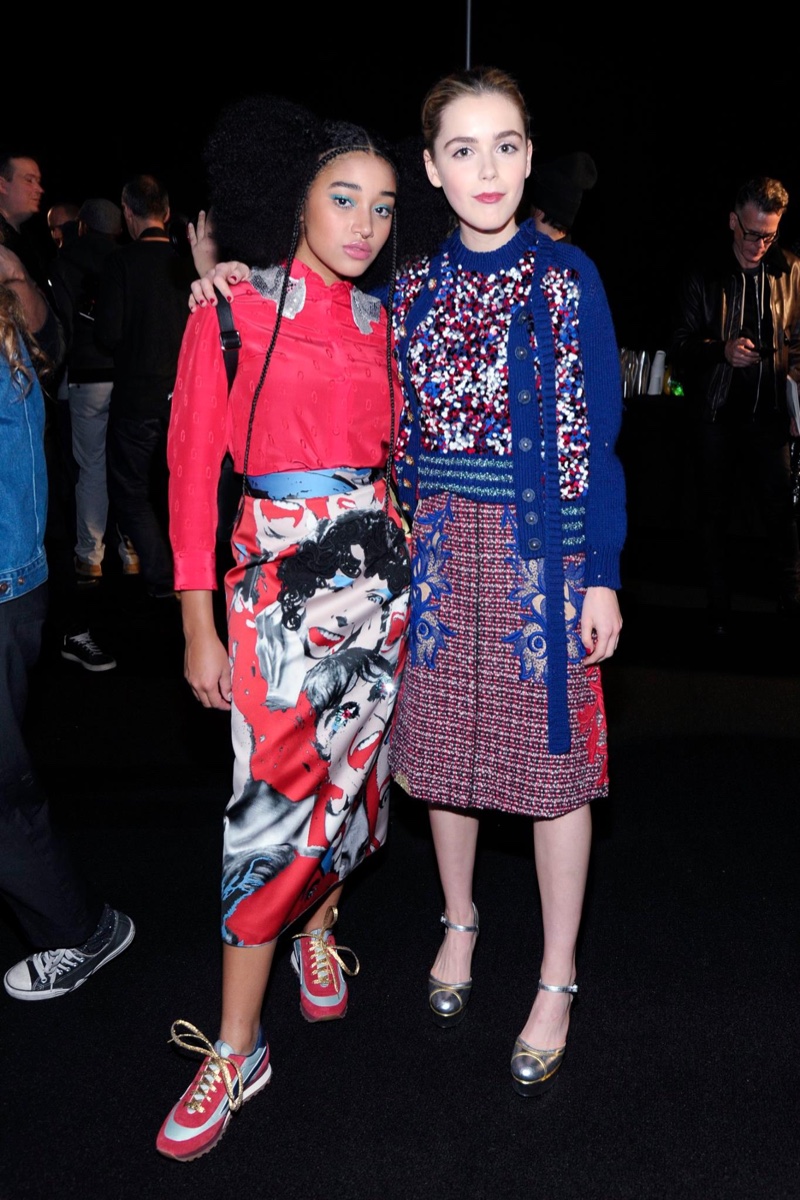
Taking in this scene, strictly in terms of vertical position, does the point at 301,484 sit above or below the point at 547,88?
below

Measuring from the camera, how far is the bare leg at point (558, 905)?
71.5 inches

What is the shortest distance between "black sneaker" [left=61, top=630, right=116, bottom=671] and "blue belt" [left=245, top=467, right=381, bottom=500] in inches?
93.0

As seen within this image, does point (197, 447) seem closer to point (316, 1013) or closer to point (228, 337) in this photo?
point (228, 337)

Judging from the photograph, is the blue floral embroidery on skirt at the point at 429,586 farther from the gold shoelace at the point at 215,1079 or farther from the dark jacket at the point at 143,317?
the dark jacket at the point at 143,317

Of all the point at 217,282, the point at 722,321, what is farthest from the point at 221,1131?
the point at 722,321

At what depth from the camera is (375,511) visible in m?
1.76

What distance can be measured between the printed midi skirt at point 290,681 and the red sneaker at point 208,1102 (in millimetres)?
206

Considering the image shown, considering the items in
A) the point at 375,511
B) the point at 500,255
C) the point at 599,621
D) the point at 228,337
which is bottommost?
the point at 599,621

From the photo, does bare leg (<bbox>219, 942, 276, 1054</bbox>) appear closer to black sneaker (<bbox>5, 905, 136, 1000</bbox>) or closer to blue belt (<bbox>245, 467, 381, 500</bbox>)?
black sneaker (<bbox>5, 905, 136, 1000</bbox>)

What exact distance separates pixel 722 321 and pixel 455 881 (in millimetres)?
2689

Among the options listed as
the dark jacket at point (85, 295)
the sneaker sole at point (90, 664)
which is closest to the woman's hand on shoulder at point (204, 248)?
the sneaker sole at point (90, 664)

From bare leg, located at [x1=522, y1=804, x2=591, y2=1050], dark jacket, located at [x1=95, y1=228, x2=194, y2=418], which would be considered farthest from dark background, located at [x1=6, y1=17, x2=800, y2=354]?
bare leg, located at [x1=522, y1=804, x2=591, y2=1050]

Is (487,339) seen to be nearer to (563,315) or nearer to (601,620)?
(563,315)

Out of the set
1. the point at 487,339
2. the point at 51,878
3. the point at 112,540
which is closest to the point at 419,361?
the point at 487,339
